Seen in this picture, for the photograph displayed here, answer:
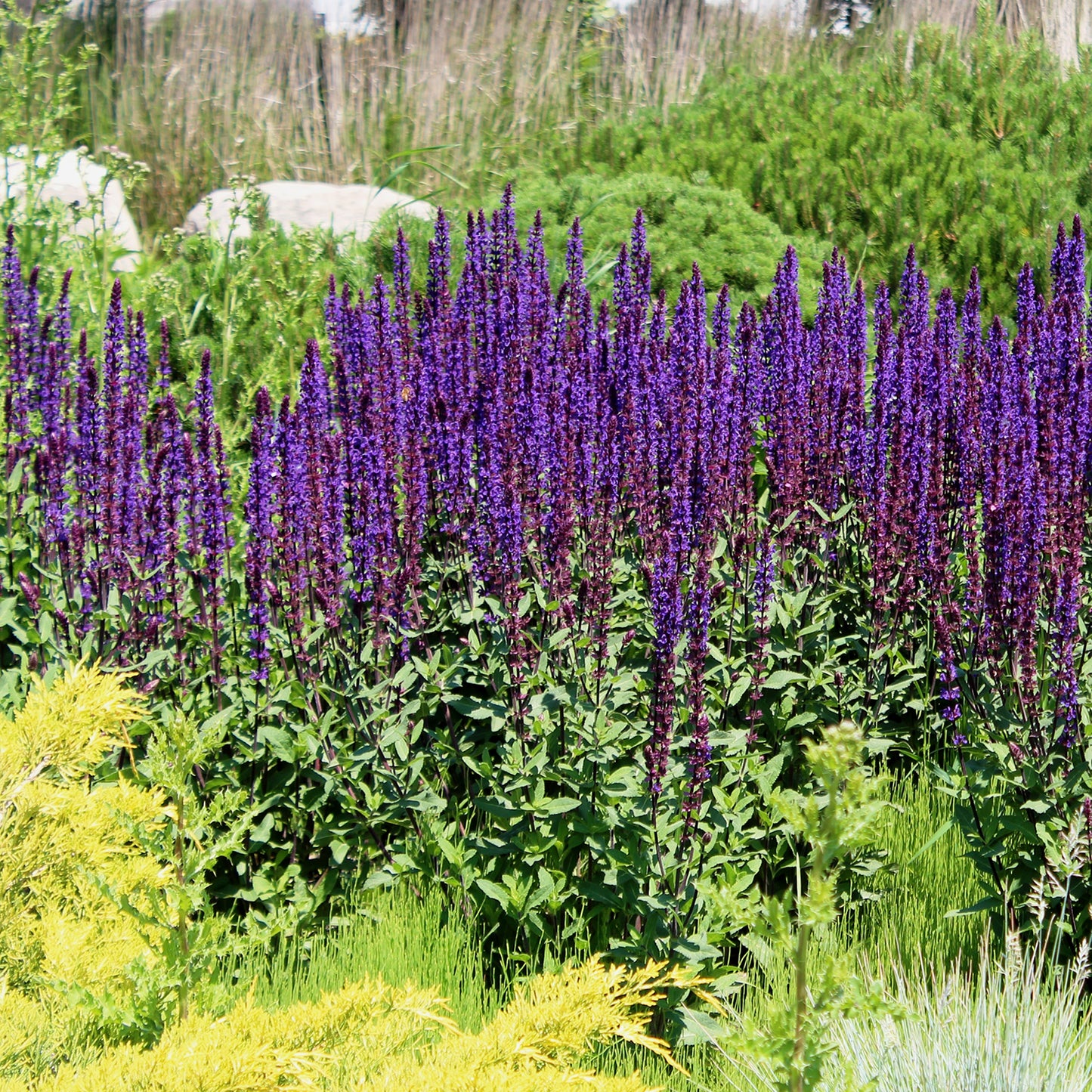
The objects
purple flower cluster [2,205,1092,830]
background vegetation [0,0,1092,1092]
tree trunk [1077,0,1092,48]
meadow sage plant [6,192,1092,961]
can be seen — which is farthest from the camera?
tree trunk [1077,0,1092,48]

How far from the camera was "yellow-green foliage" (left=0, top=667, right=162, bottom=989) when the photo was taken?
102 inches

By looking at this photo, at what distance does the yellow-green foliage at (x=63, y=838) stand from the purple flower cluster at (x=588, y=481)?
1.26m

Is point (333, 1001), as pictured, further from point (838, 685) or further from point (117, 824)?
point (838, 685)

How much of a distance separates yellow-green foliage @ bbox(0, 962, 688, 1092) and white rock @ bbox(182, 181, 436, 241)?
9.24 meters

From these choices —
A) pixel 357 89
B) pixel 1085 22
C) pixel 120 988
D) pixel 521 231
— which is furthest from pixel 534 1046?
pixel 1085 22

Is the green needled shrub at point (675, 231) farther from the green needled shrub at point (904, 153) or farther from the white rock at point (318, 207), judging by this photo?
the white rock at point (318, 207)

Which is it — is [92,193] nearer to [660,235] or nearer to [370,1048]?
[660,235]

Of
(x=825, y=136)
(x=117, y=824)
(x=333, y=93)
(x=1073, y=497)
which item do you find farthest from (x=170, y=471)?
(x=333, y=93)

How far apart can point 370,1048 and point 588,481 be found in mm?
2494

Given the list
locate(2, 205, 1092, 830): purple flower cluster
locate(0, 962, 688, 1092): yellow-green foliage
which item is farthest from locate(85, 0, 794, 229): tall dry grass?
locate(0, 962, 688, 1092): yellow-green foliage

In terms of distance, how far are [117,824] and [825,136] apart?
10.7m

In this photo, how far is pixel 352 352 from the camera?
17.3 ft

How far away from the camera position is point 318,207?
1143 centimetres

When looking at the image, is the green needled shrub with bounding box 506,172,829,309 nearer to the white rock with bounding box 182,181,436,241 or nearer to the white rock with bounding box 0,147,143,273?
the white rock with bounding box 182,181,436,241
